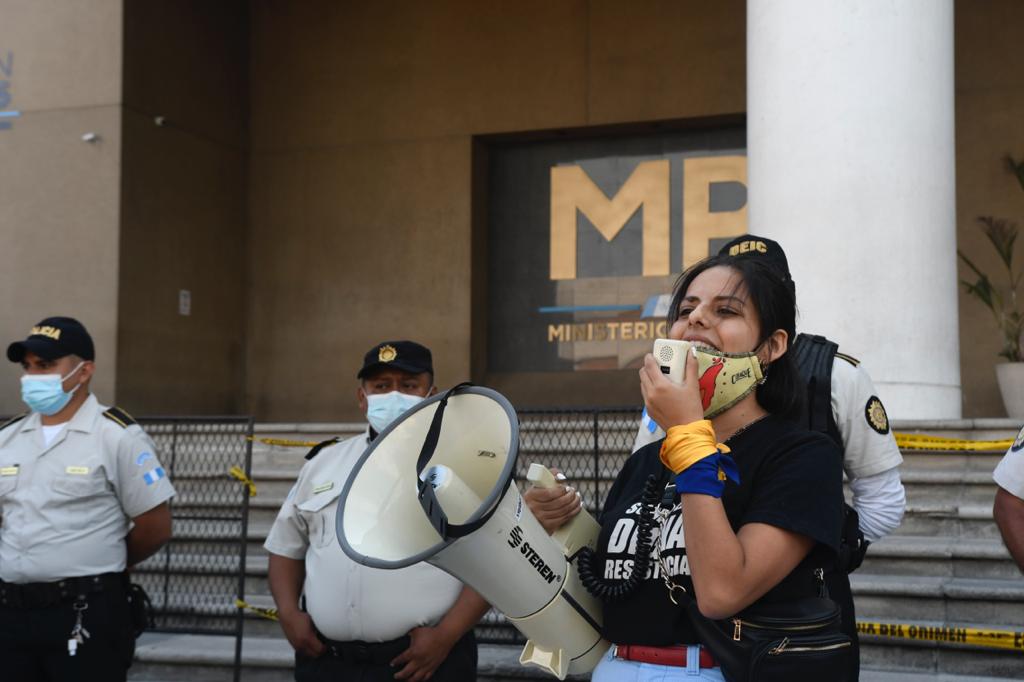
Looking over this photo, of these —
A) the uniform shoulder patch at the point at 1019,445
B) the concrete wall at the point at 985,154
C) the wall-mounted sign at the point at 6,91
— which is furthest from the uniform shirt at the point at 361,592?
the wall-mounted sign at the point at 6,91

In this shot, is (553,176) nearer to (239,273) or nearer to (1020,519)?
(239,273)

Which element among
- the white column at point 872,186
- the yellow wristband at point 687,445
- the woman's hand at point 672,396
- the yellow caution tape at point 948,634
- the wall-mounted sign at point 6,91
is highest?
the wall-mounted sign at point 6,91

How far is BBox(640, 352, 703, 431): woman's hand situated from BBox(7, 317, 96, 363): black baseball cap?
335 centimetres

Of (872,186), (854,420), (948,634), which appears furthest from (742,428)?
(872,186)

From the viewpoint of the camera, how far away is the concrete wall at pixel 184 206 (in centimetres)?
1044

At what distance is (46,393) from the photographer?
4742mm

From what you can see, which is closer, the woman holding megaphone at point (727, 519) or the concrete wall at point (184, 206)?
the woman holding megaphone at point (727, 519)

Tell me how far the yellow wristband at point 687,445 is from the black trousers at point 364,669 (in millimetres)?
2277

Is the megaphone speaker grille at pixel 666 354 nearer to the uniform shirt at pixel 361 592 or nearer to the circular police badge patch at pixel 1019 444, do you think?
the circular police badge patch at pixel 1019 444

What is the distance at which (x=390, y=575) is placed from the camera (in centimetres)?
408

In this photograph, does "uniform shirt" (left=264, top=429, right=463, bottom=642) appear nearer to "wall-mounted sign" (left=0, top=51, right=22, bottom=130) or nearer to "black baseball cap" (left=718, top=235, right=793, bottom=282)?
"black baseball cap" (left=718, top=235, right=793, bottom=282)

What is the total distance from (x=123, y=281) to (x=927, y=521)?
7.10m

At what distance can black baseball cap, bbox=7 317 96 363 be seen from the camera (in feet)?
15.6

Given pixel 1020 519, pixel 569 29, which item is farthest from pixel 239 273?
pixel 1020 519
